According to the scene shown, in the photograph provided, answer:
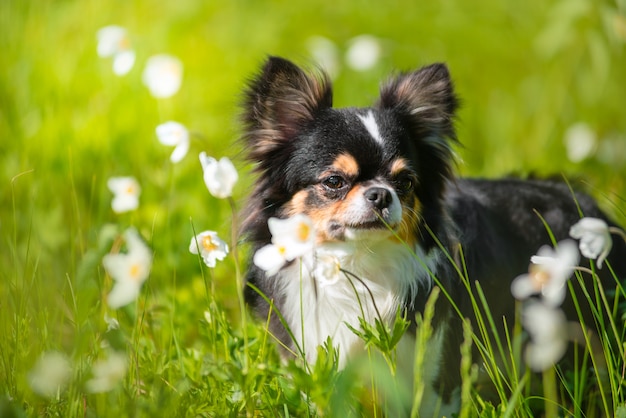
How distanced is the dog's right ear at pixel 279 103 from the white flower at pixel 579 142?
261cm

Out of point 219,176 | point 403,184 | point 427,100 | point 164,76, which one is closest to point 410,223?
point 403,184

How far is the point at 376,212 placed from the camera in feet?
9.21

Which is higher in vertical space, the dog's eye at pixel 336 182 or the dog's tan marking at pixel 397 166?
the dog's tan marking at pixel 397 166

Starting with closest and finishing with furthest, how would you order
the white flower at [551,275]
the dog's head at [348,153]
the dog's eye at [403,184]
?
the white flower at [551,275], the dog's head at [348,153], the dog's eye at [403,184]

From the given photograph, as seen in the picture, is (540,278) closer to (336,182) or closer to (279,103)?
(336,182)

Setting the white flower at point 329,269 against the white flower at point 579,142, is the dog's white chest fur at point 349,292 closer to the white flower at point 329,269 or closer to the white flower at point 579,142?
the white flower at point 329,269

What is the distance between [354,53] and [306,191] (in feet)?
9.43

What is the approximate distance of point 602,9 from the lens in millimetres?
5199

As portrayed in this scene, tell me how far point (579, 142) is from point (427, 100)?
91.0 inches

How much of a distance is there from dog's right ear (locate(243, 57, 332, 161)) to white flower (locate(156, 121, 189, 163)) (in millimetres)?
652

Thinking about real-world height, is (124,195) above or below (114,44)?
below

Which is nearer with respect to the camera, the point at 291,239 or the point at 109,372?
the point at 109,372

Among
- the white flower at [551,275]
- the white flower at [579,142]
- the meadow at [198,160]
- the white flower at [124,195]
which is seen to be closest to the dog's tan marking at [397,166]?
the meadow at [198,160]

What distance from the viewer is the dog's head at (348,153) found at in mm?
2971
